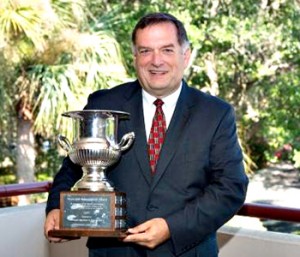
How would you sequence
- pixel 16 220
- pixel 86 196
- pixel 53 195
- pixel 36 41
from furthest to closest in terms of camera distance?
pixel 36 41
pixel 16 220
pixel 53 195
pixel 86 196

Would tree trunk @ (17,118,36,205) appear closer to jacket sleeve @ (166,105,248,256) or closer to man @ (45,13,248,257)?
man @ (45,13,248,257)

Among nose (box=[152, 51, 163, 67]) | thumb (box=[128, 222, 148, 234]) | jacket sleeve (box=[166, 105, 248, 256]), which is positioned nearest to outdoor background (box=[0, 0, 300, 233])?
nose (box=[152, 51, 163, 67])

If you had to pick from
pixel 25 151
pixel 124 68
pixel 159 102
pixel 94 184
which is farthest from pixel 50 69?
pixel 94 184

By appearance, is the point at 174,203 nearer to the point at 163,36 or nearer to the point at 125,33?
the point at 163,36

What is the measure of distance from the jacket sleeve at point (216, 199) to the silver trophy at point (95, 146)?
0.22m

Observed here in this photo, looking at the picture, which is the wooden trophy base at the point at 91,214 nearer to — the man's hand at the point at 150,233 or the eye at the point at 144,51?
the man's hand at the point at 150,233

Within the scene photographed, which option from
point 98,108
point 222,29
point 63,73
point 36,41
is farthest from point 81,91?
point 98,108

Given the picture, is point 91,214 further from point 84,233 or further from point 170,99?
point 170,99

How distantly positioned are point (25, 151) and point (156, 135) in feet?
23.6

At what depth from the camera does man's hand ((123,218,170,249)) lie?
5.45ft

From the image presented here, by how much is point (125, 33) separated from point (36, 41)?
→ 2.12 m

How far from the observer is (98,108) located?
1.93 m

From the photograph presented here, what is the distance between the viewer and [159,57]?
1.79 meters

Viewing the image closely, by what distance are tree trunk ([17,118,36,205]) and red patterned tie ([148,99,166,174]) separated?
6947 mm
